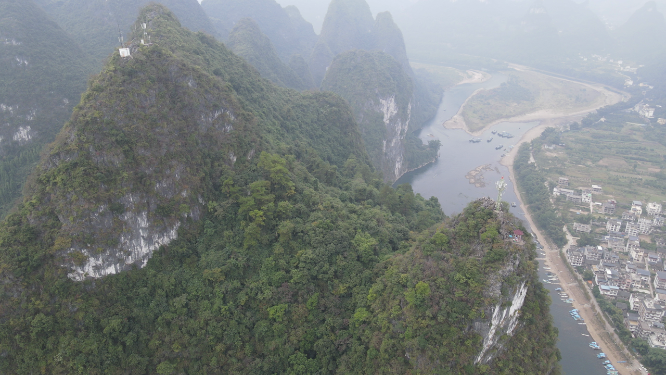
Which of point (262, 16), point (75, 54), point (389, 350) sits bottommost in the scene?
point (389, 350)

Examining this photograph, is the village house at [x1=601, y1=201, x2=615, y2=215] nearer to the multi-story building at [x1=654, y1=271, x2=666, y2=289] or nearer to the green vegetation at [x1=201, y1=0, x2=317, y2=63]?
A: the multi-story building at [x1=654, y1=271, x2=666, y2=289]

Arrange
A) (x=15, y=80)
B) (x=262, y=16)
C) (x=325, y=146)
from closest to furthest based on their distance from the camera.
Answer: (x=15, y=80)
(x=325, y=146)
(x=262, y=16)

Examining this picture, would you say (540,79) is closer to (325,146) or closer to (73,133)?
(325,146)

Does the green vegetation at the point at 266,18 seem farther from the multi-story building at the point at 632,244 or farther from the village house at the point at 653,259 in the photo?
the village house at the point at 653,259

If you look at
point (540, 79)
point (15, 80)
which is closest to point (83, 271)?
point (15, 80)

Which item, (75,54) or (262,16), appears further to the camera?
(262,16)

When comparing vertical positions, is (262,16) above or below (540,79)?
above

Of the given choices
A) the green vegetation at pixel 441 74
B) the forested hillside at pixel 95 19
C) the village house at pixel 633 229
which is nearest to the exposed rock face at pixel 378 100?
the village house at pixel 633 229

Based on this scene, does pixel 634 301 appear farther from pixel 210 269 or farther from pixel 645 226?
pixel 210 269
